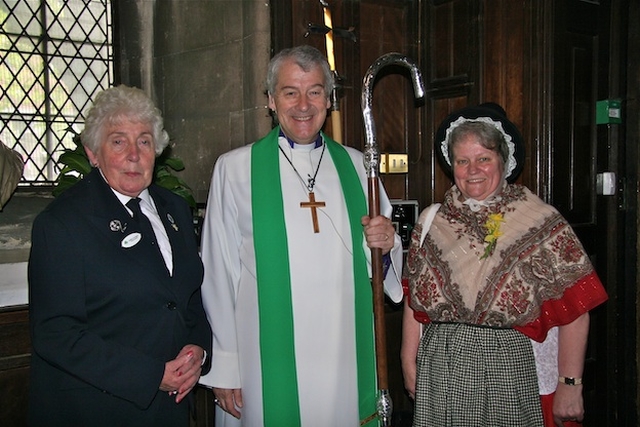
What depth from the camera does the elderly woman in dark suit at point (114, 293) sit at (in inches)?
65.7

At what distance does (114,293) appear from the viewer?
5.69 ft

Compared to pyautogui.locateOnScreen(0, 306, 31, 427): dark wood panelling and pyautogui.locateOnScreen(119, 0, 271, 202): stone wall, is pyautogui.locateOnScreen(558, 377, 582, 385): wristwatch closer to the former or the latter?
pyautogui.locateOnScreen(119, 0, 271, 202): stone wall

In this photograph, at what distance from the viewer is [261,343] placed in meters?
2.21

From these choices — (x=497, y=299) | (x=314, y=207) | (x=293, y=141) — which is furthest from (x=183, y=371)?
(x=497, y=299)

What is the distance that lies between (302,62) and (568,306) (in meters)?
1.24

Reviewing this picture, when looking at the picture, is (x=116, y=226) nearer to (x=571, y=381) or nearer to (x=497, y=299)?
(x=497, y=299)

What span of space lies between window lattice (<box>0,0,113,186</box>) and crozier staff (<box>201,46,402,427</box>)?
1.73 m

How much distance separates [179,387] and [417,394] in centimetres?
85

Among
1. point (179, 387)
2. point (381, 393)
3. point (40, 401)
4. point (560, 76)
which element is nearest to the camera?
point (40, 401)

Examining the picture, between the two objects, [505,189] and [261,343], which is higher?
[505,189]

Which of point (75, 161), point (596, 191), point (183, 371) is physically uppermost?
point (75, 161)

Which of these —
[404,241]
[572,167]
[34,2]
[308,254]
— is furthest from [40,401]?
[572,167]

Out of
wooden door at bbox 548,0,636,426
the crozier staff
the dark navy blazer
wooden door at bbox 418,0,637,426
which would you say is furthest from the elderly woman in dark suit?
wooden door at bbox 548,0,636,426

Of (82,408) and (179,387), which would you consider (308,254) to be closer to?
(179,387)
